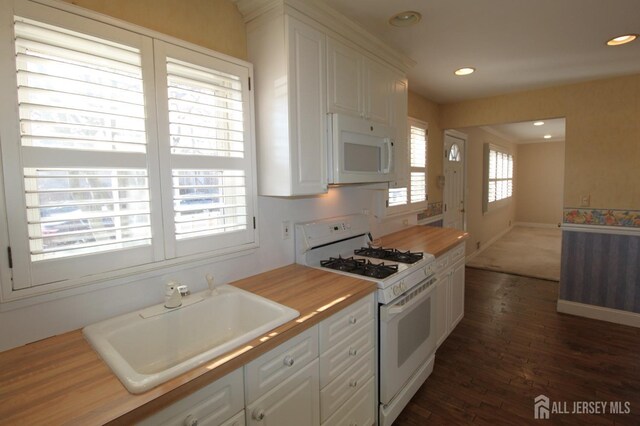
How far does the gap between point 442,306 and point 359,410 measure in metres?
1.27

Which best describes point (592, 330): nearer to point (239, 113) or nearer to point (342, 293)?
point (342, 293)

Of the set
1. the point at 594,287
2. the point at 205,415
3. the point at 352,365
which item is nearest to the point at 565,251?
the point at 594,287

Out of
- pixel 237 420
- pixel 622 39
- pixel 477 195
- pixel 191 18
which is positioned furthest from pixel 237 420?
pixel 477 195

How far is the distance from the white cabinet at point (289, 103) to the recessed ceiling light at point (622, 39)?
86.5 inches

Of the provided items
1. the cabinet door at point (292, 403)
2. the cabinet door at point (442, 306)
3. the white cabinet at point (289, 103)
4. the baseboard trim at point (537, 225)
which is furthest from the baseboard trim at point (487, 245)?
the cabinet door at point (292, 403)

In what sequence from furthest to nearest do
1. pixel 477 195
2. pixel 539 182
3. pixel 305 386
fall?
pixel 539 182, pixel 477 195, pixel 305 386

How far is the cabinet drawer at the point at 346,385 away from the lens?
149cm

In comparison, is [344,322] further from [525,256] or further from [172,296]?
[525,256]

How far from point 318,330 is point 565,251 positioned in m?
3.41

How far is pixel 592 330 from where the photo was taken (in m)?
3.14

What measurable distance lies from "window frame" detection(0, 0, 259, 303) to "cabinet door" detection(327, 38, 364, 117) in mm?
524

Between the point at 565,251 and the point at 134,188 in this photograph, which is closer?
the point at 134,188

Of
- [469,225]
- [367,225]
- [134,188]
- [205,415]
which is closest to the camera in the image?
[205,415]

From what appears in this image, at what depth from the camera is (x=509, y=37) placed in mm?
2293
